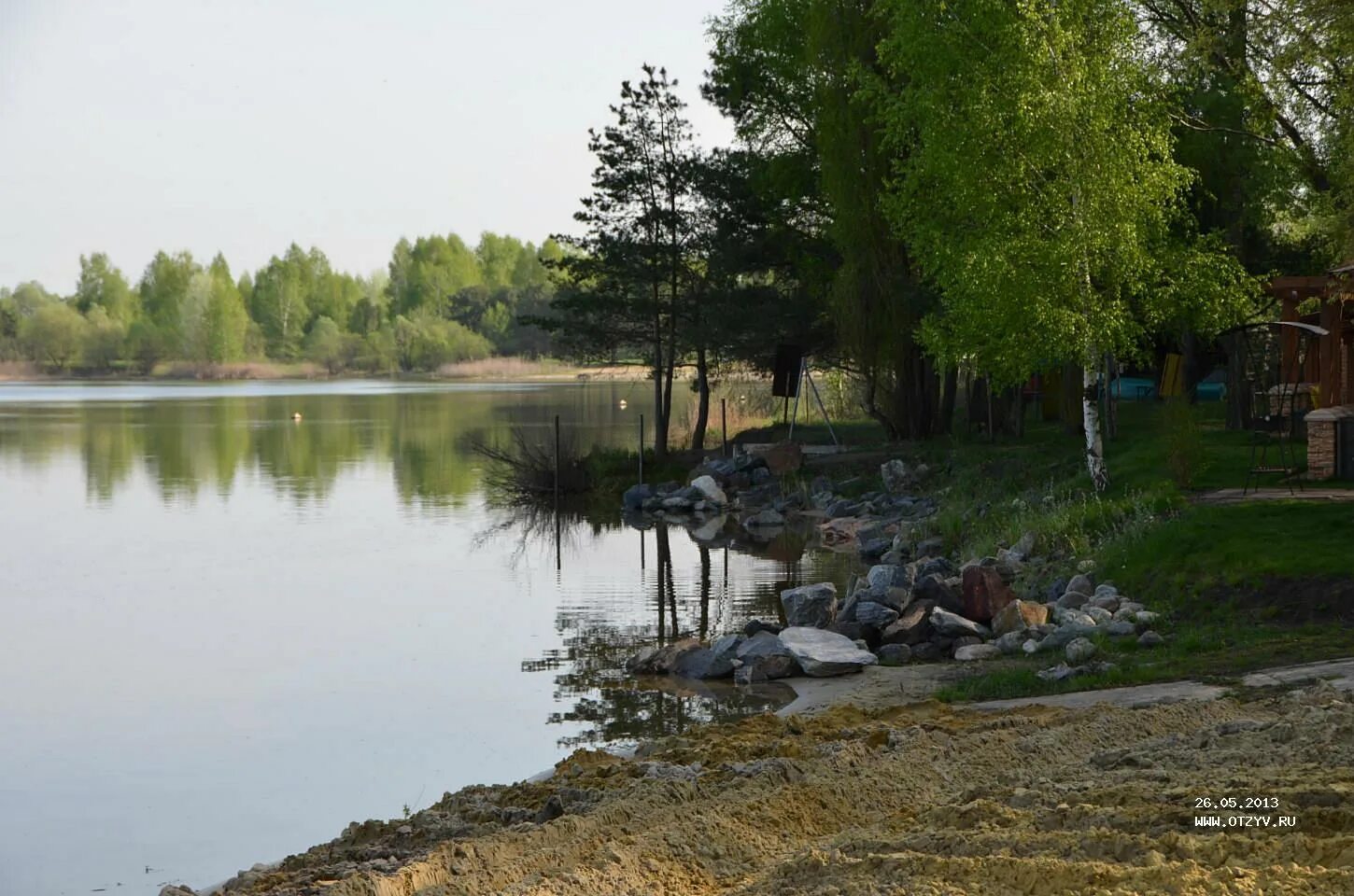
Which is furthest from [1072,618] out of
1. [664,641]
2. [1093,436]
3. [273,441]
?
[273,441]

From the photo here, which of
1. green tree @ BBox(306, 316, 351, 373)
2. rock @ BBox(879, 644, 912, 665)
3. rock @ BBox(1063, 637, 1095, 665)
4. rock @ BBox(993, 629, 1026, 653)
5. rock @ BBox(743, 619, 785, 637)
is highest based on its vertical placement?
green tree @ BBox(306, 316, 351, 373)

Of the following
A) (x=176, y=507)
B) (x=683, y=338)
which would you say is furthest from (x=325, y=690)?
(x=683, y=338)

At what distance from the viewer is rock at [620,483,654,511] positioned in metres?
32.1

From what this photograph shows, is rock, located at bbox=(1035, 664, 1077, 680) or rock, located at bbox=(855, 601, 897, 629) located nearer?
rock, located at bbox=(1035, 664, 1077, 680)

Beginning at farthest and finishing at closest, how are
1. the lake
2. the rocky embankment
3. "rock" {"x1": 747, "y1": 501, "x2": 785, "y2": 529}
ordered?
"rock" {"x1": 747, "y1": 501, "x2": 785, "y2": 529} < the rocky embankment < the lake

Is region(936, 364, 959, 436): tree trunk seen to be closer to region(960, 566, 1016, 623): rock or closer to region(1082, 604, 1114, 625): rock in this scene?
region(960, 566, 1016, 623): rock

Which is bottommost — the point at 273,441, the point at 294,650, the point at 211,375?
the point at 294,650

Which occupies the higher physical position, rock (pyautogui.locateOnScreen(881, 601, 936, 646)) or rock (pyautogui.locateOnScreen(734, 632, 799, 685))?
rock (pyautogui.locateOnScreen(881, 601, 936, 646))

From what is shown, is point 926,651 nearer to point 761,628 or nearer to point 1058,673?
point 761,628

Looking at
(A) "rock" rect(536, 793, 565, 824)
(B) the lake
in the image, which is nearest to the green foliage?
(B) the lake

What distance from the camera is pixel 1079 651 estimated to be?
12.3m

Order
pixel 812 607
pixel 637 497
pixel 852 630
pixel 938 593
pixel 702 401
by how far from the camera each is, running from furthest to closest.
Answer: pixel 702 401
pixel 637 497
pixel 812 607
pixel 938 593
pixel 852 630

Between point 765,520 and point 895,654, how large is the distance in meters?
14.3

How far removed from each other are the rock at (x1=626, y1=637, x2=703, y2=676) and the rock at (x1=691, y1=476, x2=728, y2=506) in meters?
16.1
